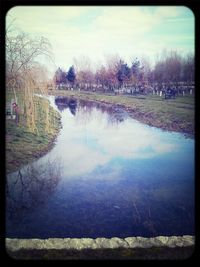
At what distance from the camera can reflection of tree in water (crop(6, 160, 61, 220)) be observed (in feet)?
11.9

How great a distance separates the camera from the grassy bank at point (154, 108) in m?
3.90

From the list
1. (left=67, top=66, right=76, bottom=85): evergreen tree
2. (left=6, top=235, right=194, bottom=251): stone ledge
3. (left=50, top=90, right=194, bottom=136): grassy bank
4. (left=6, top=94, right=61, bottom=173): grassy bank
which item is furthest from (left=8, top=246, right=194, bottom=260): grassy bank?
(left=67, top=66, right=76, bottom=85): evergreen tree

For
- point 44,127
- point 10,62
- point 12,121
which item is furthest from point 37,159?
point 10,62

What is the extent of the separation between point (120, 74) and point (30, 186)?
1997mm

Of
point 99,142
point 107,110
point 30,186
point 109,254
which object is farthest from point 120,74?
point 109,254

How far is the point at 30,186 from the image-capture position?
3.93 metres

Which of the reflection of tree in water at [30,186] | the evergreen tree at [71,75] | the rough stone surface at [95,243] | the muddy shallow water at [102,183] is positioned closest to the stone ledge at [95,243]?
the rough stone surface at [95,243]

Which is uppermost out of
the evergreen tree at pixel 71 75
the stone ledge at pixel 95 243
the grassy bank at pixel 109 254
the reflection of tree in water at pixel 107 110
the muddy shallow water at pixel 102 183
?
the evergreen tree at pixel 71 75

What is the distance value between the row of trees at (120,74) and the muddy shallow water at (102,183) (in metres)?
0.32

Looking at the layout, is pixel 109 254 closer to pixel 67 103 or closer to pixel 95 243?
pixel 95 243

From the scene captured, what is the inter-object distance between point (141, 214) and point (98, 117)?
1569mm

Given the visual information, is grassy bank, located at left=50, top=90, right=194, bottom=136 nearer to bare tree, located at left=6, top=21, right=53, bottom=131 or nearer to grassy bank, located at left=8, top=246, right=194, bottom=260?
bare tree, located at left=6, top=21, right=53, bottom=131

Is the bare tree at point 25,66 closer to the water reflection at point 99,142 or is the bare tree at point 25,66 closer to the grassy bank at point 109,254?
the water reflection at point 99,142
